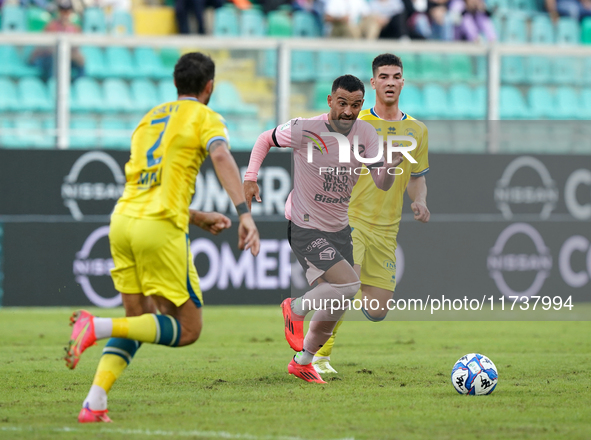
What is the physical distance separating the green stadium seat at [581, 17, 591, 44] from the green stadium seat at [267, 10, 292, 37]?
604 centimetres

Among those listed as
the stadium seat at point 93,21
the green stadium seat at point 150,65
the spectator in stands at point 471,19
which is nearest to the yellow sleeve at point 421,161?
the green stadium seat at point 150,65

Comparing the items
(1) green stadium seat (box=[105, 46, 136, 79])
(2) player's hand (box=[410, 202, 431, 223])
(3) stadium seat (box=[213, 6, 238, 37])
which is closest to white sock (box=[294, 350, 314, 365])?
(2) player's hand (box=[410, 202, 431, 223])

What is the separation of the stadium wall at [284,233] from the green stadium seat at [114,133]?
1.23ft

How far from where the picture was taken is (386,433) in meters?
4.92

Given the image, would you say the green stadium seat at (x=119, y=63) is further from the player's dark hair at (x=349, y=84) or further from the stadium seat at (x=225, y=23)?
the player's dark hair at (x=349, y=84)

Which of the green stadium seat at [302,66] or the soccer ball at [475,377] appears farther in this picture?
the green stadium seat at [302,66]

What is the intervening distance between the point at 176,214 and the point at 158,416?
1.31m

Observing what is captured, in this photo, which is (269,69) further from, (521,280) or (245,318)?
(521,280)

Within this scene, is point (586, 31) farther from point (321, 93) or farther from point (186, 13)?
point (186, 13)

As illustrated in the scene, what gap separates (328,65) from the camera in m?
14.2

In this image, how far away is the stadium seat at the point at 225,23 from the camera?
1534 centimetres

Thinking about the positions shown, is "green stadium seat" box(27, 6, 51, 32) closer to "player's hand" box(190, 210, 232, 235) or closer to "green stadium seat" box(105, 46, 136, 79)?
"green stadium seat" box(105, 46, 136, 79)

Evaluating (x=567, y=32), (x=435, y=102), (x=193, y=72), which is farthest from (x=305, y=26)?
(x=193, y=72)

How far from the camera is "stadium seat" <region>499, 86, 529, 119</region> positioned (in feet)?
48.3
